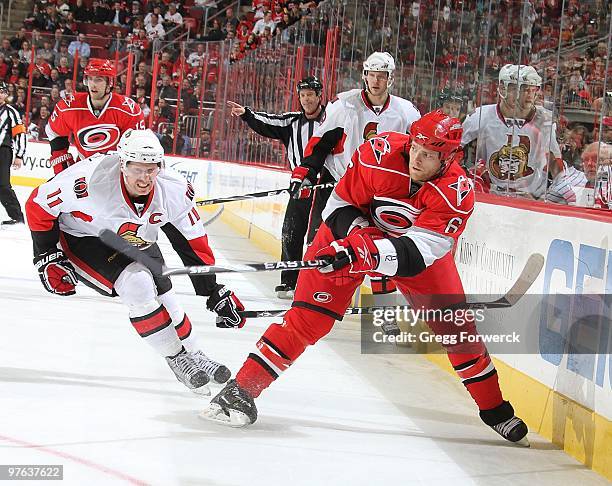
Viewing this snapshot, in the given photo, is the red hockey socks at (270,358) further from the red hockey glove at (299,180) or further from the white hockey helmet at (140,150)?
the red hockey glove at (299,180)

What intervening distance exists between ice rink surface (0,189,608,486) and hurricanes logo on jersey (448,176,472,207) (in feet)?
2.70

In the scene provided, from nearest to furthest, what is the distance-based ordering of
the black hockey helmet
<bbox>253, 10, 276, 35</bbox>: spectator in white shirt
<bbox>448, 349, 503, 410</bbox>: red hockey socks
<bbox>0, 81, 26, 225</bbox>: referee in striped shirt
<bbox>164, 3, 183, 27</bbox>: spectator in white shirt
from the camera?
<bbox>448, 349, 503, 410</bbox>: red hockey socks
the black hockey helmet
<bbox>0, 81, 26, 225</bbox>: referee in striped shirt
<bbox>253, 10, 276, 35</bbox>: spectator in white shirt
<bbox>164, 3, 183, 27</bbox>: spectator in white shirt

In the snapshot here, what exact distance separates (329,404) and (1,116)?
623 centimetres

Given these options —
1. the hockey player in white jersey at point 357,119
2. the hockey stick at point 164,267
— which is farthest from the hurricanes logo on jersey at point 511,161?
the hockey stick at point 164,267

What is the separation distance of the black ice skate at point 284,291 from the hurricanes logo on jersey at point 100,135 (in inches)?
58.9

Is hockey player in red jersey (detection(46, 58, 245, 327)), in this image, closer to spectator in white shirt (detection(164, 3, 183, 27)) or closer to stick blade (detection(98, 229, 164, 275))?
stick blade (detection(98, 229, 164, 275))

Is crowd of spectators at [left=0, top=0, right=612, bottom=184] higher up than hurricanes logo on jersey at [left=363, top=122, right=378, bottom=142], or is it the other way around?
crowd of spectators at [left=0, top=0, right=612, bottom=184]

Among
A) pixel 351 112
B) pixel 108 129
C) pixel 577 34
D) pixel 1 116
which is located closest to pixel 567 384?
pixel 577 34

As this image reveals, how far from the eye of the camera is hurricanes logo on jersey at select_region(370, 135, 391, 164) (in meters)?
3.55

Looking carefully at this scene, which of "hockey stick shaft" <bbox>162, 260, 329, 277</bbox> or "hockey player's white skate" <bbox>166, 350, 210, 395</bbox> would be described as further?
"hockey player's white skate" <bbox>166, 350, 210, 395</bbox>

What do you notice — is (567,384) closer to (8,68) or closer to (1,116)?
(1,116)

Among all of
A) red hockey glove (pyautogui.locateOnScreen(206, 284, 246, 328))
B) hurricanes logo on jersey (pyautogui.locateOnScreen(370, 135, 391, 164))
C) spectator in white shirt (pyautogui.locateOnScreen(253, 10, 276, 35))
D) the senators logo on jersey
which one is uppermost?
spectator in white shirt (pyautogui.locateOnScreen(253, 10, 276, 35))

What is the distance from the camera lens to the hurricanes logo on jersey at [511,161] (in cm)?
459

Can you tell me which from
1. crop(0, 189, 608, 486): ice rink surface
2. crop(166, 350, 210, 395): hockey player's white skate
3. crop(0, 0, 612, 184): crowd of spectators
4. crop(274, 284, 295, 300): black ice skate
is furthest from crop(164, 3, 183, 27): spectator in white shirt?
crop(166, 350, 210, 395): hockey player's white skate
